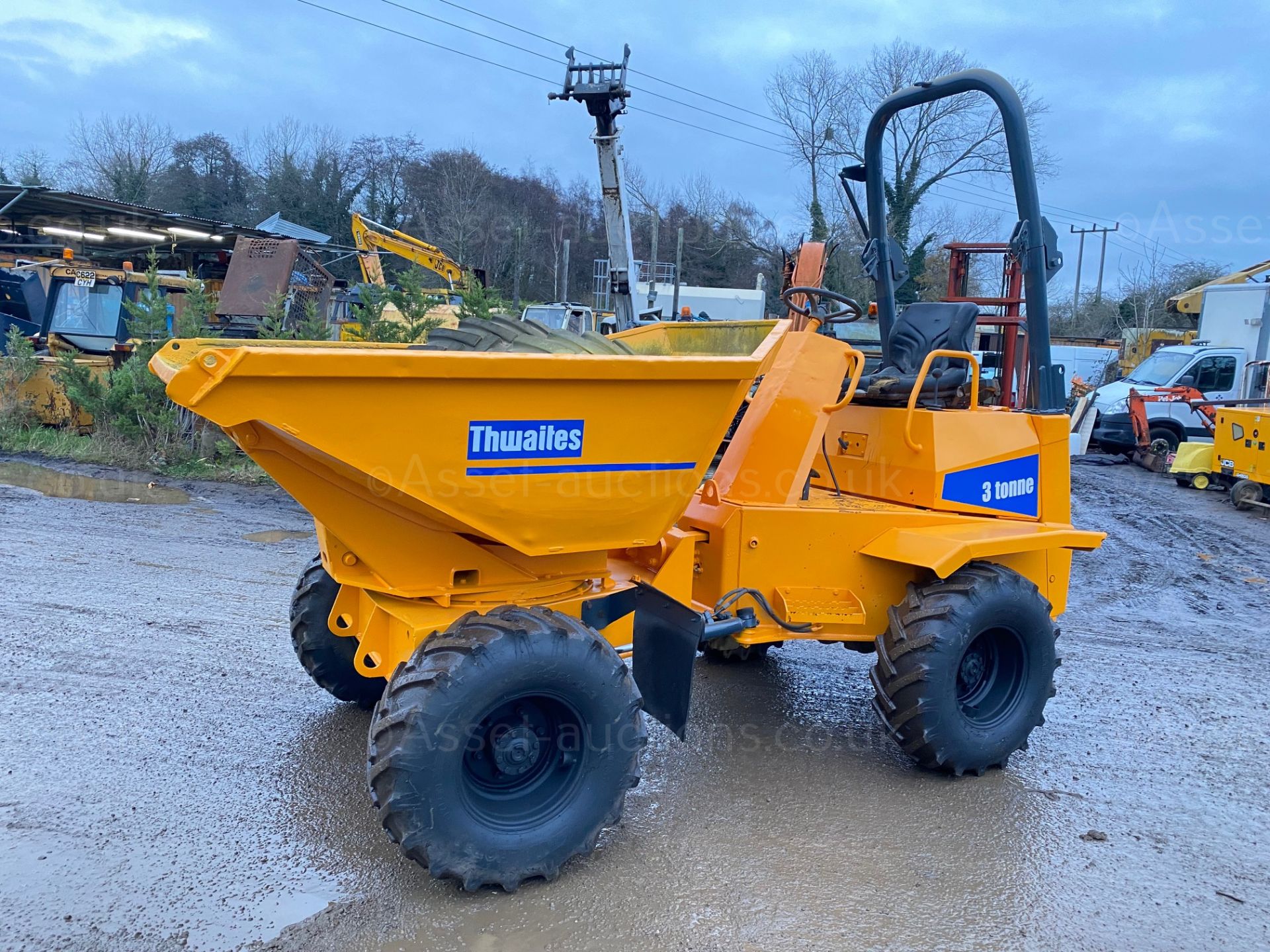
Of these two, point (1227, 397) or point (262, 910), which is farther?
point (1227, 397)

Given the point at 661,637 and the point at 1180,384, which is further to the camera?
the point at 1180,384

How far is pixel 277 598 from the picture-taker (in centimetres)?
587

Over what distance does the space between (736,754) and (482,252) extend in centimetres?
2850

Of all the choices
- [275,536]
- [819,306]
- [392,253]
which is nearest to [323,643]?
[819,306]

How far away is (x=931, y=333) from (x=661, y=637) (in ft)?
6.88

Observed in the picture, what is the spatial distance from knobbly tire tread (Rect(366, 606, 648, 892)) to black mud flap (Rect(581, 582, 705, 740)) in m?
0.40

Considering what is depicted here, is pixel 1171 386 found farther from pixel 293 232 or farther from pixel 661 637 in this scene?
pixel 293 232

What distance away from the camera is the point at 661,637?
142 inches

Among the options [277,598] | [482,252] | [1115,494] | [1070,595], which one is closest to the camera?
[277,598]

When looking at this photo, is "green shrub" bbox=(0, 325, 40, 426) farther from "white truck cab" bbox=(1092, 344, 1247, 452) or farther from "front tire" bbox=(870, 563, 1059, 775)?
"white truck cab" bbox=(1092, 344, 1247, 452)

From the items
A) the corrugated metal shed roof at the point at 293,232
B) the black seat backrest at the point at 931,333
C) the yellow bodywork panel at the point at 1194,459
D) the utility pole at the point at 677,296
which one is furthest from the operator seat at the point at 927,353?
the corrugated metal shed roof at the point at 293,232

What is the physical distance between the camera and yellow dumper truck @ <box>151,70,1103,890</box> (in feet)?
9.05

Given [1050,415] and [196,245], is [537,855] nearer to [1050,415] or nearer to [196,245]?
[1050,415]

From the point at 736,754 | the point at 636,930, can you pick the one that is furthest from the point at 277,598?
the point at 636,930
